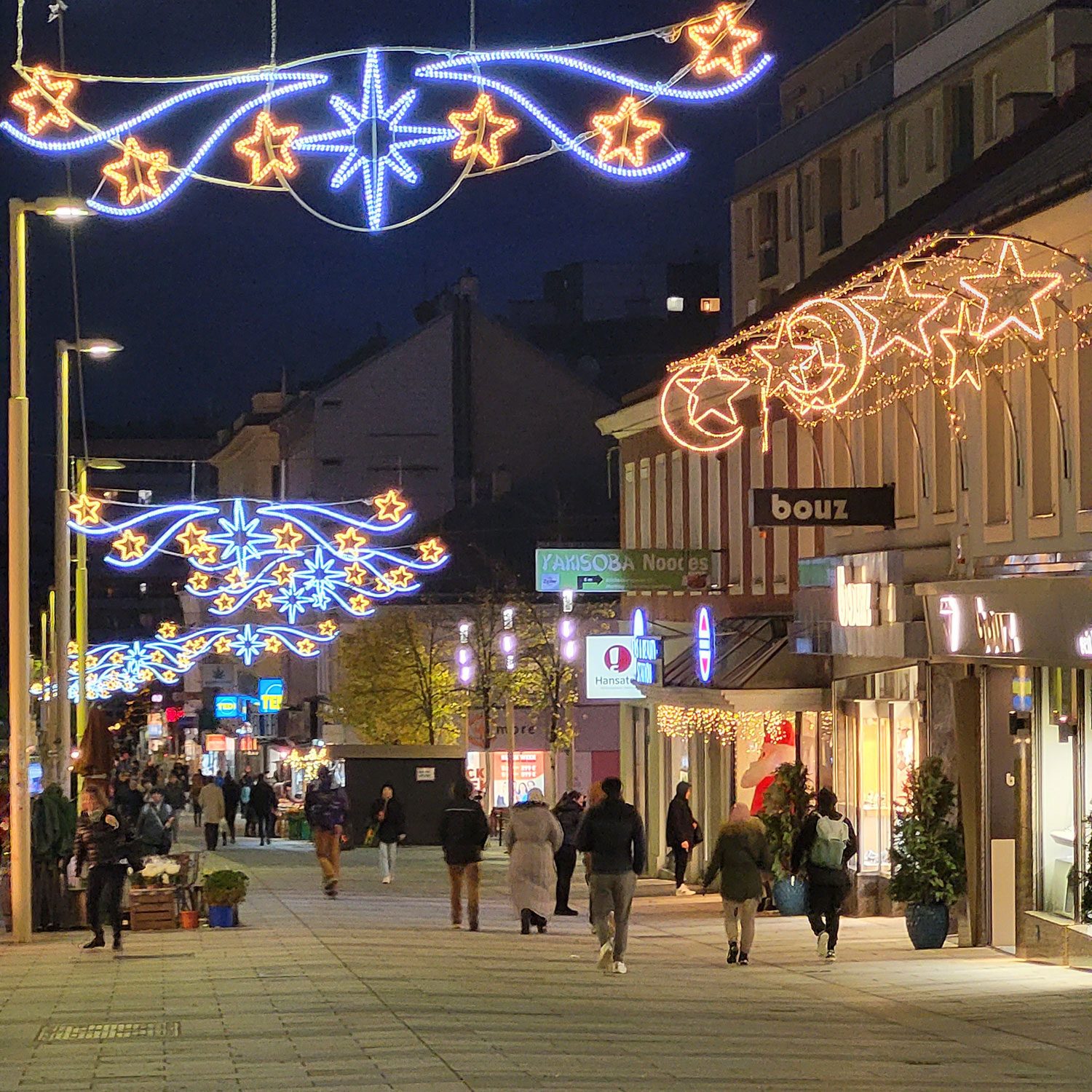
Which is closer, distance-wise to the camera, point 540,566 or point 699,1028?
point 699,1028

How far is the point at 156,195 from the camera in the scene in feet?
46.2

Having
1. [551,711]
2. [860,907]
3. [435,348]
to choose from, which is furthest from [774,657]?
[435,348]

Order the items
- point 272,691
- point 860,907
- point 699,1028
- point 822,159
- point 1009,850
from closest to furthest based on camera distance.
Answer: point 699,1028 → point 1009,850 → point 860,907 → point 822,159 → point 272,691

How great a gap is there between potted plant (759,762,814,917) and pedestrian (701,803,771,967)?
5.55m

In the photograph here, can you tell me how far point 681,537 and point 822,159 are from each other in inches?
785

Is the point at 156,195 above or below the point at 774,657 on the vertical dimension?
above

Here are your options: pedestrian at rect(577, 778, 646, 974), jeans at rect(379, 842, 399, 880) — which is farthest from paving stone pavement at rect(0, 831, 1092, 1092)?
jeans at rect(379, 842, 399, 880)

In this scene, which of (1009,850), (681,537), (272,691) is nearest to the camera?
(1009,850)

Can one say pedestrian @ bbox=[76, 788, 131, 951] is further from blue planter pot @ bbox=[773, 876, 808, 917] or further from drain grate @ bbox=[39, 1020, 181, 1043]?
blue planter pot @ bbox=[773, 876, 808, 917]

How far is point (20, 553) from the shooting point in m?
25.8

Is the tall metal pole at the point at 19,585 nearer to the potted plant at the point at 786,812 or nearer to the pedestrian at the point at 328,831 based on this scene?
the pedestrian at the point at 328,831

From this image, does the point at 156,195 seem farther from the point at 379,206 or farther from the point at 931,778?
the point at 931,778

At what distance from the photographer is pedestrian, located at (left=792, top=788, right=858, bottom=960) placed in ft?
70.7

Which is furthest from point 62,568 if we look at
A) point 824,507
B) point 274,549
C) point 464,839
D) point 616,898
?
point 616,898
